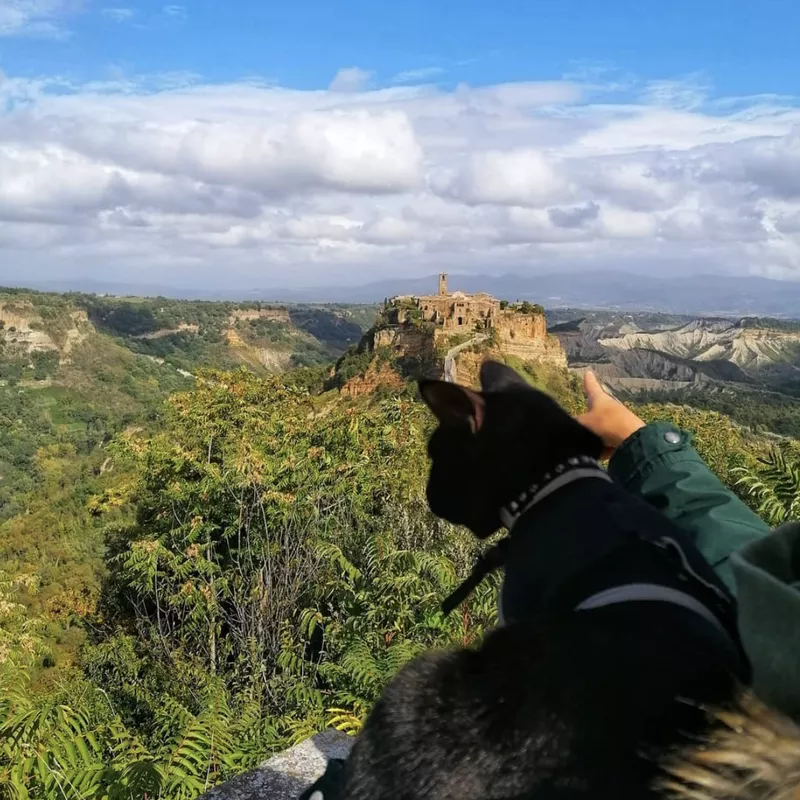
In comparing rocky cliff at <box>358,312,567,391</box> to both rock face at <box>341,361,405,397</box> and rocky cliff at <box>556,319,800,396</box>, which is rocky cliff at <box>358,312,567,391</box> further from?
rocky cliff at <box>556,319,800,396</box>

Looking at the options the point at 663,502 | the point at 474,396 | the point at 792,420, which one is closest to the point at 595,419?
the point at 663,502

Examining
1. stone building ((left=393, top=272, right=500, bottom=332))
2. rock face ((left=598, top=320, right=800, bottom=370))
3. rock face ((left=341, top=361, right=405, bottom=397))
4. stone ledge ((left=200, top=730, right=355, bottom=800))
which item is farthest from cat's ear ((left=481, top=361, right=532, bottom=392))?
rock face ((left=598, top=320, right=800, bottom=370))

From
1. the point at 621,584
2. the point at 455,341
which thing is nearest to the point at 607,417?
the point at 621,584

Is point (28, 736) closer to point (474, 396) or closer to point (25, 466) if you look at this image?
point (474, 396)

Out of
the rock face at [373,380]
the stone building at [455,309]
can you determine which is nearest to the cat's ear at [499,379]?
the rock face at [373,380]

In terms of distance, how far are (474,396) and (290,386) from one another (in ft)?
38.2

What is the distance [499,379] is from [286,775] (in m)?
2.01

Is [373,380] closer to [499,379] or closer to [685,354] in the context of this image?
[499,379]

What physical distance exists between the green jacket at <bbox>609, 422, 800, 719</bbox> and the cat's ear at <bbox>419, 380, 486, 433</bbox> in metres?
0.38

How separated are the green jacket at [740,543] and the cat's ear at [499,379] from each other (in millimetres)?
333

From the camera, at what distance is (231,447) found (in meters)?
9.59

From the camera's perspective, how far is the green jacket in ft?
2.10

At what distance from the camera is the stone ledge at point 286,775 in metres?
2.39

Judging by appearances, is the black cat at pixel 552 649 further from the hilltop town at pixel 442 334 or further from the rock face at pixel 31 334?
the rock face at pixel 31 334
